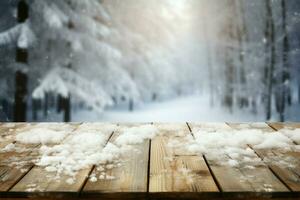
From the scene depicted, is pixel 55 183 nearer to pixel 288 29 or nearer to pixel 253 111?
pixel 288 29

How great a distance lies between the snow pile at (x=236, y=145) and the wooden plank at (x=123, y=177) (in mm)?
343

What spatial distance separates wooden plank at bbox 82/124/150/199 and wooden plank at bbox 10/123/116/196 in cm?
4

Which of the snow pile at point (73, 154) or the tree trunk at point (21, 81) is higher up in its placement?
the tree trunk at point (21, 81)

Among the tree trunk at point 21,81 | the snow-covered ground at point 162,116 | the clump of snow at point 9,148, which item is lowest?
the snow-covered ground at point 162,116

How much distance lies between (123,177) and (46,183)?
1.00 ft

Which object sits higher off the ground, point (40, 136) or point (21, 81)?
point (21, 81)

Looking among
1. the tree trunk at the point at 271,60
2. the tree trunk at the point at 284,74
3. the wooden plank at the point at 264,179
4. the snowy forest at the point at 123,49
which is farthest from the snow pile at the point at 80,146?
the tree trunk at the point at 271,60

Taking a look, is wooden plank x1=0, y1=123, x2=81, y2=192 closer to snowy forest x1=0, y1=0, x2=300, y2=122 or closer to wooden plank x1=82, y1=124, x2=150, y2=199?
wooden plank x1=82, y1=124, x2=150, y2=199

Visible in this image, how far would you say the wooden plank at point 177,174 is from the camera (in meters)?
1.41

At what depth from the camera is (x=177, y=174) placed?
63.6 inches

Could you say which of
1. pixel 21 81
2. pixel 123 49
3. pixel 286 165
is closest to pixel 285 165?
pixel 286 165

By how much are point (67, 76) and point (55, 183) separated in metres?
7.87

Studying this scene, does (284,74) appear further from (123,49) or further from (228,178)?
(228,178)

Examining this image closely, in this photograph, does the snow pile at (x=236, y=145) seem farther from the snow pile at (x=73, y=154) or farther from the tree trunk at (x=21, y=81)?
the tree trunk at (x=21, y=81)
